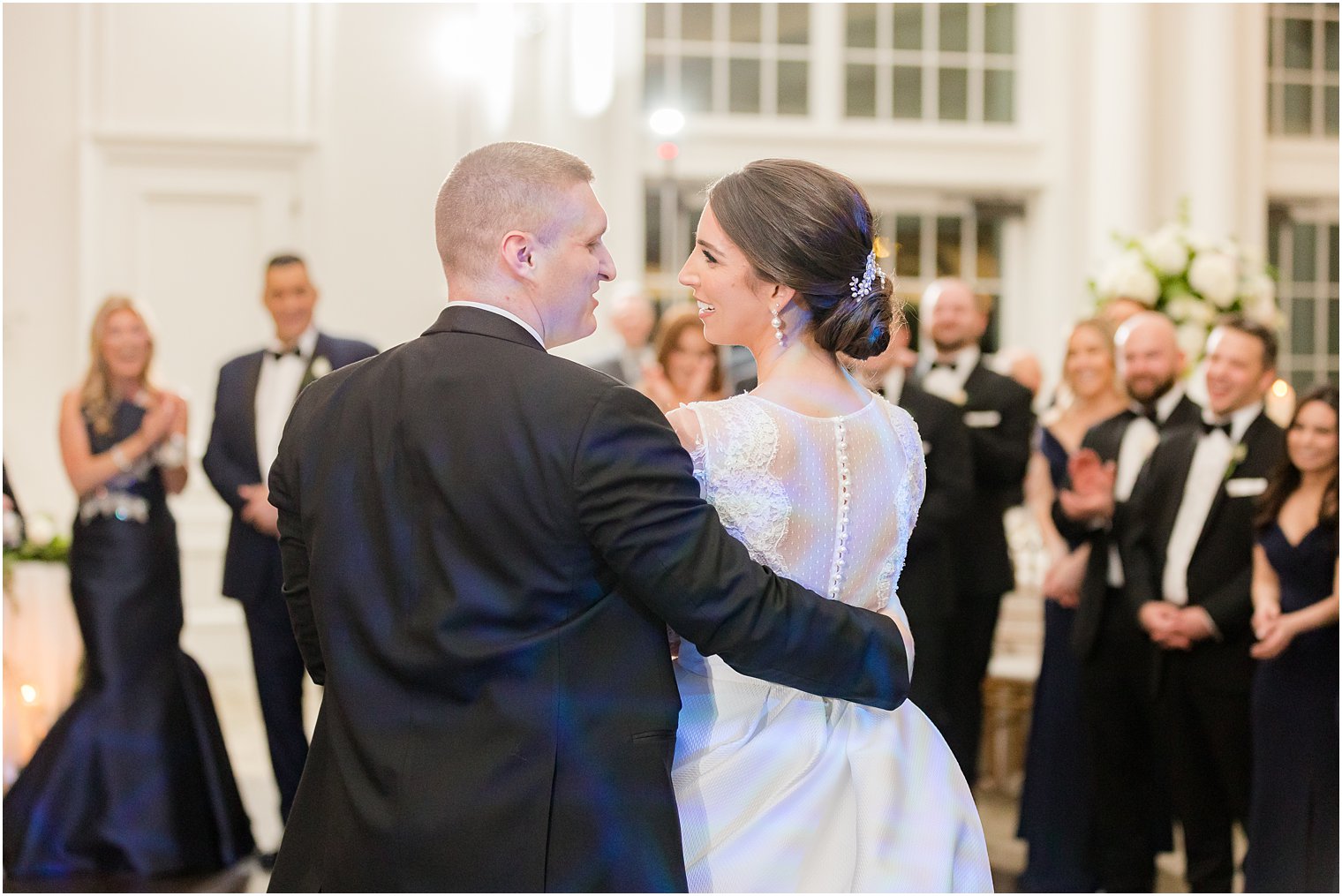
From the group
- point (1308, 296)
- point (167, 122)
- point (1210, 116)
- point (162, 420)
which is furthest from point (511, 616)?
point (1308, 296)

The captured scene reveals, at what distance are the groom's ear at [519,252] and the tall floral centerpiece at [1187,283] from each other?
5.58 meters

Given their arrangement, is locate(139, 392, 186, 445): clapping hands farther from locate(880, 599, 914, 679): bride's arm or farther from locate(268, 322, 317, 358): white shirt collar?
locate(880, 599, 914, 679): bride's arm

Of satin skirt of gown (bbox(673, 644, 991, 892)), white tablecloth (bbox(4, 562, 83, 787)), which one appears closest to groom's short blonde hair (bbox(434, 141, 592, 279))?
satin skirt of gown (bbox(673, 644, 991, 892))

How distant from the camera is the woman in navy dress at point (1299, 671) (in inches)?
157

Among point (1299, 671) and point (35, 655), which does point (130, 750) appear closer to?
point (35, 655)

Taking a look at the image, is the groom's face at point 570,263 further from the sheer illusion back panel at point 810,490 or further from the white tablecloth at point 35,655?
the white tablecloth at point 35,655

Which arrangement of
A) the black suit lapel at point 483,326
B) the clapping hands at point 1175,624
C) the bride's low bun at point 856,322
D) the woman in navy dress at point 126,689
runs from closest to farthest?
the black suit lapel at point 483,326 < the bride's low bun at point 856,322 < the clapping hands at point 1175,624 < the woman in navy dress at point 126,689

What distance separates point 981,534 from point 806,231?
134 inches

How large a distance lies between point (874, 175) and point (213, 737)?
245 inches

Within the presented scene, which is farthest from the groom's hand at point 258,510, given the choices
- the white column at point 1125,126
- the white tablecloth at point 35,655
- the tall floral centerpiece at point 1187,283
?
the white column at point 1125,126

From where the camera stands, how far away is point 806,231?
6.92 feet

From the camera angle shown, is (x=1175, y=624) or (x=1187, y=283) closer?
(x=1175, y=624)

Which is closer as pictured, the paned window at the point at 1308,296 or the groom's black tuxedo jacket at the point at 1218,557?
the groom's black tuxedo jacket at the point at 1218,557

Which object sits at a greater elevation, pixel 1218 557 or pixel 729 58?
pixel 729 58
